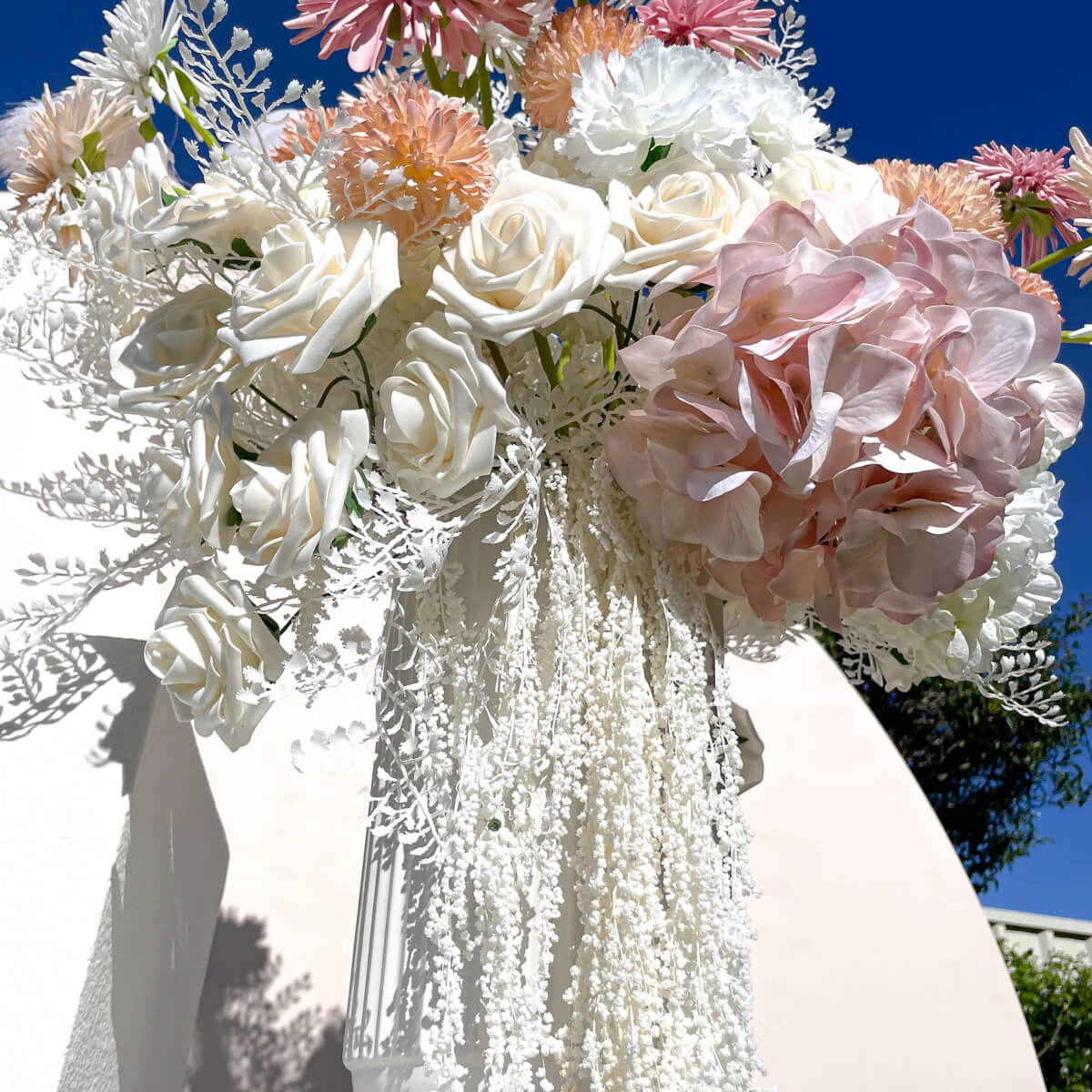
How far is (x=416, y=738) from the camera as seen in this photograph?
0.67 m

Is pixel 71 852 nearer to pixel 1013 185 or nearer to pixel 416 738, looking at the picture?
pixel 416 738

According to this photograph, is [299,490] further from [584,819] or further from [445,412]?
[584,819]

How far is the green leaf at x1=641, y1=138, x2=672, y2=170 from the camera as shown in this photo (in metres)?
0.68

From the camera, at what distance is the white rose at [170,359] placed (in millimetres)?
673

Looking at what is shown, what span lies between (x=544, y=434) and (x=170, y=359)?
0.88 feet

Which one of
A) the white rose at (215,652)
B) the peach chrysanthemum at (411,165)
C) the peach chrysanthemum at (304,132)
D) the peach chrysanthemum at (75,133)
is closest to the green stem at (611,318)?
the peach chrysanthemum at (411,165)

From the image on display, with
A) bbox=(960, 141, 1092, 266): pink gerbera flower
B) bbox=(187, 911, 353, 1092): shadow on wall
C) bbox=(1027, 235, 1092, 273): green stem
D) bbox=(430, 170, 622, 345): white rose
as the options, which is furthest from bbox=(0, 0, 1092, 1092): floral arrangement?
bbox=(187, 911, 353, 1092): shadow on wall

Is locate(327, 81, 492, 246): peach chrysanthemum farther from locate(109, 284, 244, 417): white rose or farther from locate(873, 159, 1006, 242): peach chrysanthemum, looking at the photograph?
locate(873, 159, 1006, 242): peach chrysanthemum

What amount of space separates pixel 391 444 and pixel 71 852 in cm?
45

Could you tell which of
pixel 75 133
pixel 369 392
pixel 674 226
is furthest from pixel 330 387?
A: pixel 75 133

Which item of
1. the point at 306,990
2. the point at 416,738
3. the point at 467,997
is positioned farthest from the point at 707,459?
the point at 306,990

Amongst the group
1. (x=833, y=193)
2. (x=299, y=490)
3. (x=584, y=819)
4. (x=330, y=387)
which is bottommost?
(x=584, y=819)

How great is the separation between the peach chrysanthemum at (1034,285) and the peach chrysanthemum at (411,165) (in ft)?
1.38

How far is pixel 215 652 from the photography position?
2.12 ft
